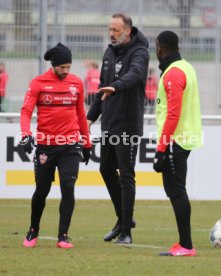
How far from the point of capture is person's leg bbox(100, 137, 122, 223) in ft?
33.6

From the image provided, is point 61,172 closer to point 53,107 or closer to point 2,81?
point 53,107

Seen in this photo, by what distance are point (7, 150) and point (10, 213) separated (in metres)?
1.99

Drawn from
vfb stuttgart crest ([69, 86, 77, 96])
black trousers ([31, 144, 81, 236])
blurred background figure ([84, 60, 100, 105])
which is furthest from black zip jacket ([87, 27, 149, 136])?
blurred background figure ([84, 60, 100, 105])

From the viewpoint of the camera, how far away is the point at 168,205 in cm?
1534

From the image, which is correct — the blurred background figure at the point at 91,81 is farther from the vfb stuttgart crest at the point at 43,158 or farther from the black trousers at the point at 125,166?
the vfb stuttgart crest at the point at 43,158

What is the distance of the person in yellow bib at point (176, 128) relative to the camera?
8562mm

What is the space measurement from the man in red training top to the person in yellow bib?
1.05 metres

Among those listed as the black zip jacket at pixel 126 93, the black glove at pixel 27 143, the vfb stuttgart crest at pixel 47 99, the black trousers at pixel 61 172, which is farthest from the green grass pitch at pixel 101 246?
the vfb stuttgart crest at pixel 47 99

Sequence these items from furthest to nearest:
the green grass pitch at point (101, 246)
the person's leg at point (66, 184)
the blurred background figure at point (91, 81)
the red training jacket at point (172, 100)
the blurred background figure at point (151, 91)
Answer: the blurred background figure at point (151, 91), the blurred background figure at point (91, 81), the person's leg at point (66, 184), the red training jacket at point (172, 100), the green grass pitch at point (101, 246)

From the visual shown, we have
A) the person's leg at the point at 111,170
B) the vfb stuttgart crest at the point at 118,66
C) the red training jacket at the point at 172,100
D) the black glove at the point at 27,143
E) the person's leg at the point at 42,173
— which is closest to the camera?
the red training jacket at the point at 172,100

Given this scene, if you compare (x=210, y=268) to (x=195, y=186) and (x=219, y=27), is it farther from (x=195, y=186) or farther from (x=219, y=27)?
(x=219, y=27)

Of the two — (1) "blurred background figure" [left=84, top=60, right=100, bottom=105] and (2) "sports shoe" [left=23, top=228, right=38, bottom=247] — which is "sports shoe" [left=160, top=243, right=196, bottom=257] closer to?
(2) "sports shoe" [left=23, top=228, right=38, bottom=247]

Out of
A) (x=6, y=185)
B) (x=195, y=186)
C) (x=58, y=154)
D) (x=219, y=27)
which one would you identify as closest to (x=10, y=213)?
(x=6, y=185)

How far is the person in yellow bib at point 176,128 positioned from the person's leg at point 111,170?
1.51 m
